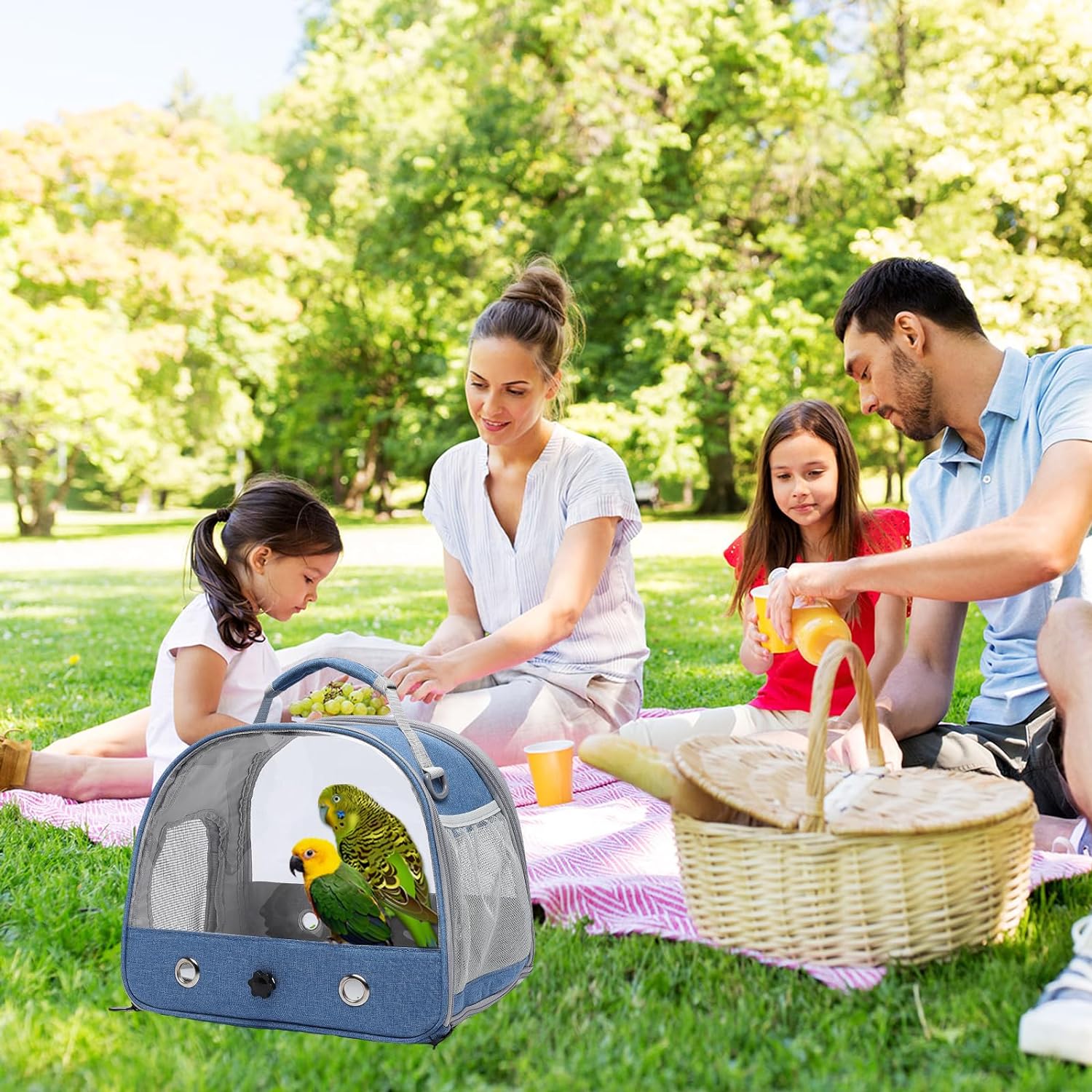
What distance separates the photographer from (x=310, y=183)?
25.9 meters

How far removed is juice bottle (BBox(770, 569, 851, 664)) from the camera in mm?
2621

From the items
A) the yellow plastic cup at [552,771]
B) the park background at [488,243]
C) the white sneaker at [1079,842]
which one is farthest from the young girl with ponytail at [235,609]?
the park background at [488,243]

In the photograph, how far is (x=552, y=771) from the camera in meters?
3.22

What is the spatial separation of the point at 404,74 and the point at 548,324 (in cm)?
Result: 2316

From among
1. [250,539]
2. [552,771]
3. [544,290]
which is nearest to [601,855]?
[552,771]

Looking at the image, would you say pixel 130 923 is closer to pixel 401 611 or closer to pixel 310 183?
pixel 401 611

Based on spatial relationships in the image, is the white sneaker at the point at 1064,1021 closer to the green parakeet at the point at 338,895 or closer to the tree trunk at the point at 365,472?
the green parakeet at the point at 338,895

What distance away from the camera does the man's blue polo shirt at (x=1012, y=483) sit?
2.68 metres

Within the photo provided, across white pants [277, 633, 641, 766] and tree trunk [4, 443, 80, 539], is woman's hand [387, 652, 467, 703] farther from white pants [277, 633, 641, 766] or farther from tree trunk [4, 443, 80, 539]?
tree trunk [4, 443, 80, 539]

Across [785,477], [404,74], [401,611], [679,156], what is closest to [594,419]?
[679,156]

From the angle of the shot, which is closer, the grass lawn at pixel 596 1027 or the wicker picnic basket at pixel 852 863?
the grass lawn at pixel 596 1027

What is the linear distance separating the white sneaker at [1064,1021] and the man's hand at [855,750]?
0.82 m

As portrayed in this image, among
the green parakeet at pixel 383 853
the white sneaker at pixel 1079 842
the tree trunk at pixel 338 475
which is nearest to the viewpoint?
the green parakeet at pixel 383 853

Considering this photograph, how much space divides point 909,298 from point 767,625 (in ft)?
2.87
